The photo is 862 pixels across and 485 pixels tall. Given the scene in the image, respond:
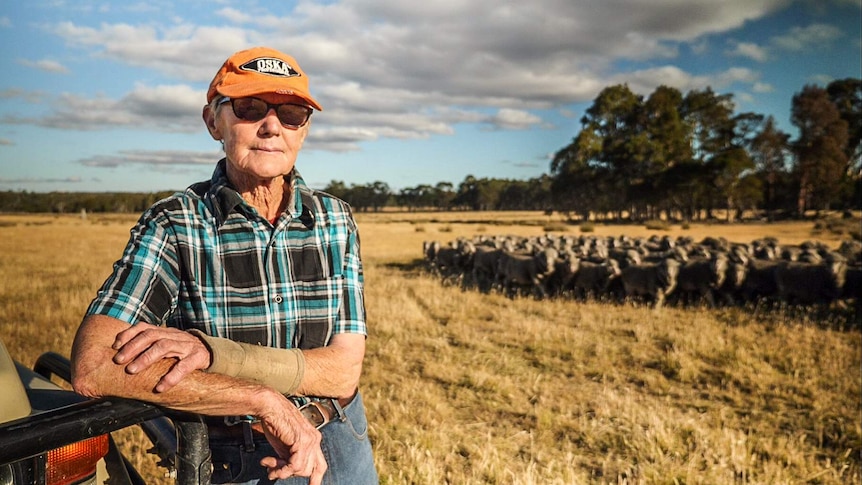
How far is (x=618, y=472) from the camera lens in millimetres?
4363

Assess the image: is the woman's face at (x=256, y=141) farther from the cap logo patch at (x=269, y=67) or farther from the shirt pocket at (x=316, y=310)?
the shirt pocket at (x=316, y=310)

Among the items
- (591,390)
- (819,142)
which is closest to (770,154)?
(819,142)

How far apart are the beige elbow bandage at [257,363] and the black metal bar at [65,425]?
22 cm

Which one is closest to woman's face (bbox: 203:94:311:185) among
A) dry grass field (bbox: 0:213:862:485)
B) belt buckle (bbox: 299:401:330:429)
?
belt buckle (bbox: 299:401:330:429)

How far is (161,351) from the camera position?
1.47m

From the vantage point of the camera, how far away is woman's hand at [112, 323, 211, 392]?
1450 mm

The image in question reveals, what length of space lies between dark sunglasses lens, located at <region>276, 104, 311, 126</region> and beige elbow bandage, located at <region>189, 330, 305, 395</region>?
2.89 feet

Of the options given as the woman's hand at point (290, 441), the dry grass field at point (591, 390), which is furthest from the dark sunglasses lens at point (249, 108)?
the dry grass field at point (591, 390)

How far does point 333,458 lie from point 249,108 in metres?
1.38

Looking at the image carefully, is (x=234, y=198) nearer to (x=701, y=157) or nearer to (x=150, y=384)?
(x=150, y=384)

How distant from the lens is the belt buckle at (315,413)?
1979mm

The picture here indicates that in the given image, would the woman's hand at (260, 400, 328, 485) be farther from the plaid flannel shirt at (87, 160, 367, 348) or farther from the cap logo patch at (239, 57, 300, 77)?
the cap logo patch at (239, 57, 300, 77)

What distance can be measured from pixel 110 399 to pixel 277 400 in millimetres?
455

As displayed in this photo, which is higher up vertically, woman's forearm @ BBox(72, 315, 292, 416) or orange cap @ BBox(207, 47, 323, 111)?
orange cap @ BBox(207, 47, 323, 111)
